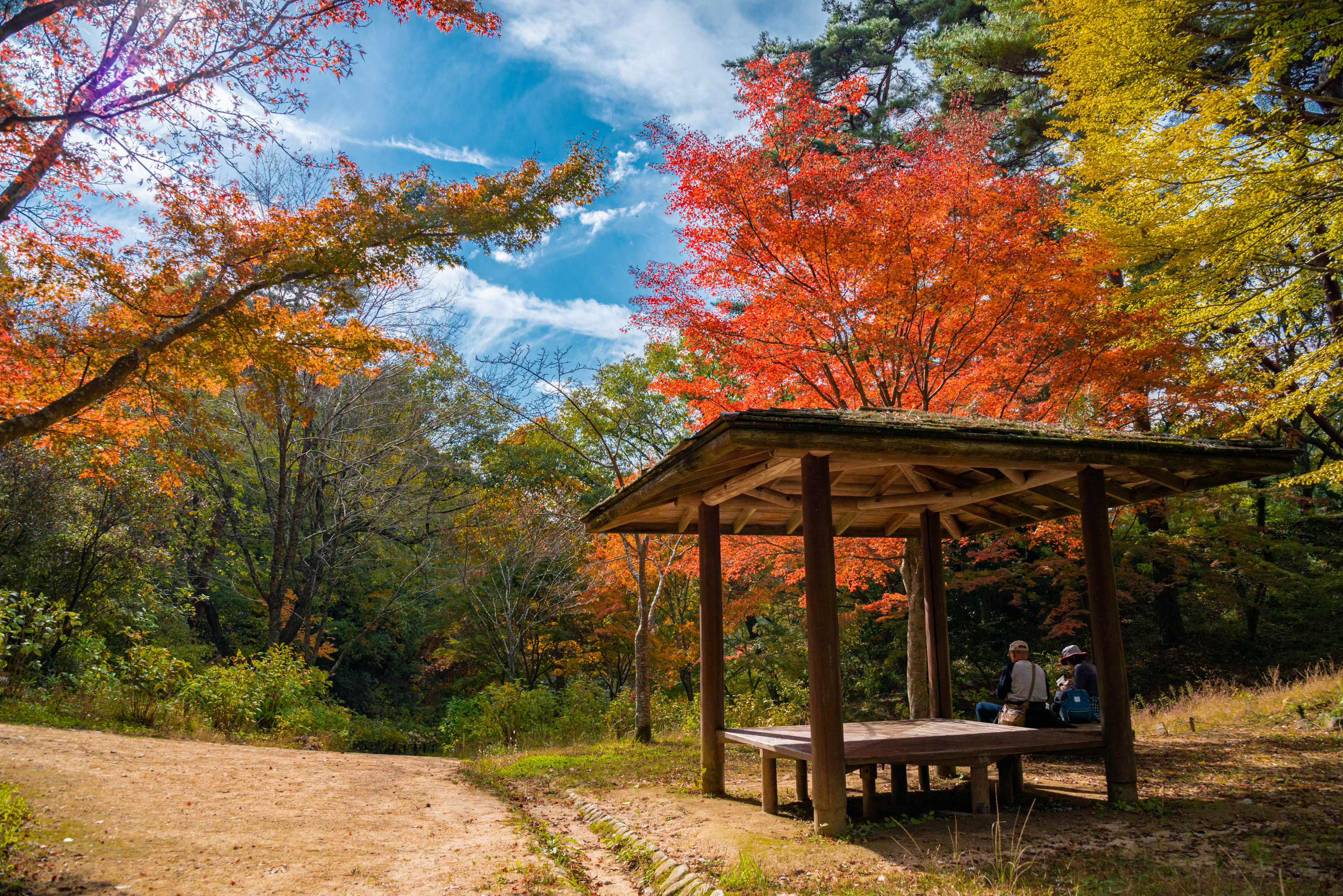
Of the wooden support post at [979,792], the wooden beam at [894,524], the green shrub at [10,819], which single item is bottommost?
the wooden support post at [979,792]

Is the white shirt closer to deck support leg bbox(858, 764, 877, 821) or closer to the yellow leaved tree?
deck support leg bbox(858, 764, 877, 821)

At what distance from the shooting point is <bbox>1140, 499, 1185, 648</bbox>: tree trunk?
17.0m

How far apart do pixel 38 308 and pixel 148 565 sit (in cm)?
644

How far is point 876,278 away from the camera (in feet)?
30.7

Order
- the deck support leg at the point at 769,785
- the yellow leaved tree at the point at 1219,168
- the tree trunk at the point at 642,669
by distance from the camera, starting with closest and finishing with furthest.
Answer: the deck support leg at the point at 769,785, the yellow leaved tree at the point at 1219,168, the tree trunk at the point at 642,669

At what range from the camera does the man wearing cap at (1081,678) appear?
696 centimetres

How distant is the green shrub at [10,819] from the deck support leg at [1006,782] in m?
7.25

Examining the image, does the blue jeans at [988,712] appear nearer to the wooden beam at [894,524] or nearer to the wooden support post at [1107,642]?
the wooden support post at [1107,642]

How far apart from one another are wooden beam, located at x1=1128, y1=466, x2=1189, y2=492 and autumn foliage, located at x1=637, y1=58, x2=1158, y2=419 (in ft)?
8.75

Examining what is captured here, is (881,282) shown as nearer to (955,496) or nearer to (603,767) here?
(955,496)

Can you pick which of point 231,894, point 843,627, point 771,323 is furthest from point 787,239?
point 843,627

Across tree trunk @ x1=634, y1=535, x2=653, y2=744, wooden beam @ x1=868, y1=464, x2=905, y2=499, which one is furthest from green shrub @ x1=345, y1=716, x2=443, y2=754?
wooden beam @ x1=868, y1=464, x2=905, y2=499

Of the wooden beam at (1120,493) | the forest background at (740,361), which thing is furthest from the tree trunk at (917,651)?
the wooden beam at (1120,493)

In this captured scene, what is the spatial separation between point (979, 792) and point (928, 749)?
0.82 metres
